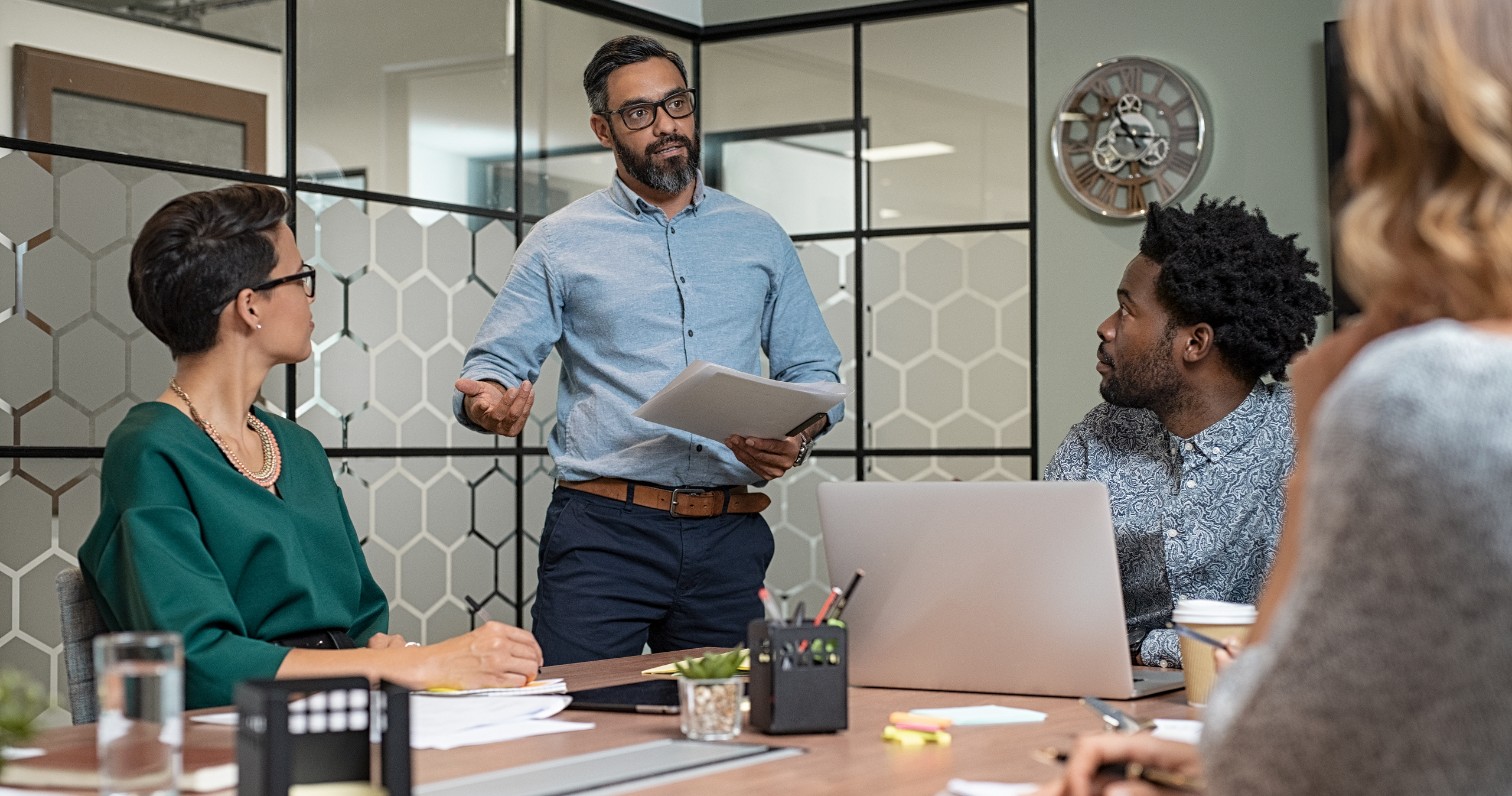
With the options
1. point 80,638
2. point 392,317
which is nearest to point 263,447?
point 80,638

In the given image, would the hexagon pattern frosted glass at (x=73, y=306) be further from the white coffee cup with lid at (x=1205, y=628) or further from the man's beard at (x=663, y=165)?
the white coffee cup with lid at (x=1205, y=628)

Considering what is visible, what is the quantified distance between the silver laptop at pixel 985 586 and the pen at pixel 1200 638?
0.23 ft

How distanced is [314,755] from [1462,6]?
879 millimetres

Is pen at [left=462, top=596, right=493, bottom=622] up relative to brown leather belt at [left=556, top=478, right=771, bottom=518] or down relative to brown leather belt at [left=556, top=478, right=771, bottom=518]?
down

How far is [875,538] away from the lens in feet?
5.53

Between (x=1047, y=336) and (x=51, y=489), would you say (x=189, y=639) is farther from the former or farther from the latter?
(x=1047, y=336)

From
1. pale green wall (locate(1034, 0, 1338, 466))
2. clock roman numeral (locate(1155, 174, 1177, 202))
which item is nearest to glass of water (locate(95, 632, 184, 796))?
pale green wall (locate(1034, 0, 1338, 466))

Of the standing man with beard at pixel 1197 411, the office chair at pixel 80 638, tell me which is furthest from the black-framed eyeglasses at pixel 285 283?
the standing man with beard at pixel 1197 411

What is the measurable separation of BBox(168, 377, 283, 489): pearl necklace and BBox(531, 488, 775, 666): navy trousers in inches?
30.1

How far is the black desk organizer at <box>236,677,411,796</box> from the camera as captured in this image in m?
0.98

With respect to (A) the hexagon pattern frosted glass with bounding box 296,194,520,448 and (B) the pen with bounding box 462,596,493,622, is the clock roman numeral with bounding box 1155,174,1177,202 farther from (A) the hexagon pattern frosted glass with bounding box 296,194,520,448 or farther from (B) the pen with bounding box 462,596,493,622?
(B) the pen with bounding box 462,596,493,622

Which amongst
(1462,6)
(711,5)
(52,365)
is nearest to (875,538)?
(1462,6)

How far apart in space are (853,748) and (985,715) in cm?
22

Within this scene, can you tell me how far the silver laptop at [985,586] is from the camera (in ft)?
5.19
